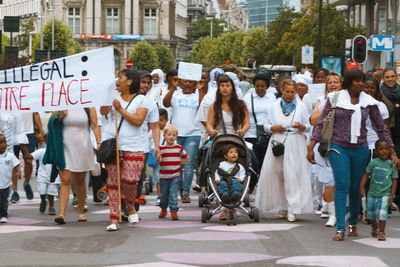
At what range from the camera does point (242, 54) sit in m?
109

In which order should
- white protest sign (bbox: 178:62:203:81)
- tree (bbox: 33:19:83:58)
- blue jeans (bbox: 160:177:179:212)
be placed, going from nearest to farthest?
blue jeans (bbox: 160:177:179:212), white protest sign (bbox: 178:62:203:81), tree (bbox: 33:19:83:58)

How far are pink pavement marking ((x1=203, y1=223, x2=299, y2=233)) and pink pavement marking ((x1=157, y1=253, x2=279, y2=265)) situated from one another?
1.79m

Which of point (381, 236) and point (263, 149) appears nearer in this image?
point (381, 236)

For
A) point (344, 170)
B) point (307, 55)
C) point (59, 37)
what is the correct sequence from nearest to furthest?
point (344, 170)
point (307, 55)
point (59, 37)

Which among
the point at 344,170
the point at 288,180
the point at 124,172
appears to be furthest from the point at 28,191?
the point at 344,170

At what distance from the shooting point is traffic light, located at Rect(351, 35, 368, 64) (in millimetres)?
24219

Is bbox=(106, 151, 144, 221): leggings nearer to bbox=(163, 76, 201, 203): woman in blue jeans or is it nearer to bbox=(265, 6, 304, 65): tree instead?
bbox=(163, 76, 201, 203): woman in blue jeans

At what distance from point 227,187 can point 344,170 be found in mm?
1962

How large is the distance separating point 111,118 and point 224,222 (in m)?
1.83

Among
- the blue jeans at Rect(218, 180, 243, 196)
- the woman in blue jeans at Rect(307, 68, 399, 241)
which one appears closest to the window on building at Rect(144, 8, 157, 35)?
the blue jeans at Rect(218, 180, 243, 196)

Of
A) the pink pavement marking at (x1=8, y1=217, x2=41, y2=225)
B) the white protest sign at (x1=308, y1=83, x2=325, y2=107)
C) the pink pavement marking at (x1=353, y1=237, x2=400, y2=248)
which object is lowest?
the pink pavement marking at (x1=8, y1=217, x2=41, y2=225)

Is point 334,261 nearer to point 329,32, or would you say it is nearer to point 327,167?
point 327,167

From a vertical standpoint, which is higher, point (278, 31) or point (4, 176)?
point (278, 31)

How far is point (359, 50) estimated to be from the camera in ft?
79.8
